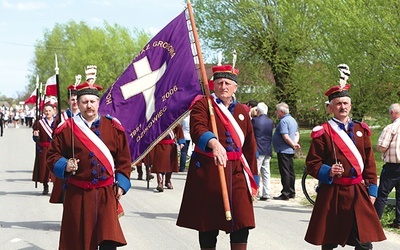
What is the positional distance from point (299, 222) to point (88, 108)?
199 inches

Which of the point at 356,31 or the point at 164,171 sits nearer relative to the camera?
the point at 164,171

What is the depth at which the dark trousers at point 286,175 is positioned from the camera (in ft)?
41.3

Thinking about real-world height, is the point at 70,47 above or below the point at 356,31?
above

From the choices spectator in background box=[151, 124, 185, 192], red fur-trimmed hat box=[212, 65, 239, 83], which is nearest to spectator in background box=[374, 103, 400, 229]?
red fur-trimmed hat box=[212, 65, 239, 83]

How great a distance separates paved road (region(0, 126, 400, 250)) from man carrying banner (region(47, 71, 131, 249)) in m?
2.35

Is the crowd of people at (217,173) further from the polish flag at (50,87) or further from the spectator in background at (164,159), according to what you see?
the spectator in background at (164,159)

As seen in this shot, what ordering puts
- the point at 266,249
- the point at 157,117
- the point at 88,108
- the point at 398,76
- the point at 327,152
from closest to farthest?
the point at 88,108, the point at 327,152, the point at 157,117, the point at 266,249, the point at 398,76

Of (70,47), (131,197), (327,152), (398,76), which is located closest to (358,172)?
(327,152)

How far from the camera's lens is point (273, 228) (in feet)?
31.1

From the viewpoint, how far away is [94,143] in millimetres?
5816

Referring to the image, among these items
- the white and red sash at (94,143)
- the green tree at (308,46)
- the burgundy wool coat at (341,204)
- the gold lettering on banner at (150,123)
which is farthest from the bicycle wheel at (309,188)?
the white and red sash at (94,143)

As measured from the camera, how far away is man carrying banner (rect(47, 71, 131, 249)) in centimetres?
577

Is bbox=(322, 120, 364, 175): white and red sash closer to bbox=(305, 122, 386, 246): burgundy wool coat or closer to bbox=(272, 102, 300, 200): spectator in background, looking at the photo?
bbox=(305, 122, 386, 246): burgundy wool coat

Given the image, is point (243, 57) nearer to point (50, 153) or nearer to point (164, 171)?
point (164, 171)
